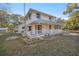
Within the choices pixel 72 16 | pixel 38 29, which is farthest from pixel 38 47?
pixel 72 16

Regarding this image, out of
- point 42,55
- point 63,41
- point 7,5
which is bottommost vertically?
point 42,55

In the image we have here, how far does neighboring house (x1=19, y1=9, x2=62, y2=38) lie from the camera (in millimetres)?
3051

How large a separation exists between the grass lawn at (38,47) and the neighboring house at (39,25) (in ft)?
0.35

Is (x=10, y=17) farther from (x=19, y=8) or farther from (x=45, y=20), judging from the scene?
(x=45, y=20)

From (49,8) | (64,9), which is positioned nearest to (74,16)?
(64,9)

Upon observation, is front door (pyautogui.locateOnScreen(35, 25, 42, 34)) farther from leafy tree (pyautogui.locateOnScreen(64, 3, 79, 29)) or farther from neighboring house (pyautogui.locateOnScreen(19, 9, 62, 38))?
leafy tree (pyautogui.locateOnScreen(64, 3, 79, 29))

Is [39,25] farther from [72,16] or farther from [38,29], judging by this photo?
[72,16]

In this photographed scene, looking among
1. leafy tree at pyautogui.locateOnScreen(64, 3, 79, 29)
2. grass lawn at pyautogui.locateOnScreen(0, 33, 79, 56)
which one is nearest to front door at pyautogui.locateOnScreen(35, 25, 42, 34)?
grass lawn at pyautogui.locateOnScreen(0, 33, 79, 56)

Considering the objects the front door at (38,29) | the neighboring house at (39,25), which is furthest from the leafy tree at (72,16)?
the front door at (38,29)

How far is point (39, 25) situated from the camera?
3061mm

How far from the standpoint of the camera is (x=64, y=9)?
3020mm

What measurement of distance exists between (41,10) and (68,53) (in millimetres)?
766

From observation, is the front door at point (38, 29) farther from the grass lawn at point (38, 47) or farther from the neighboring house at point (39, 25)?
the grass lawn at point (38, 47)

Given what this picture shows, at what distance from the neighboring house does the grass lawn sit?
11 centimetres
